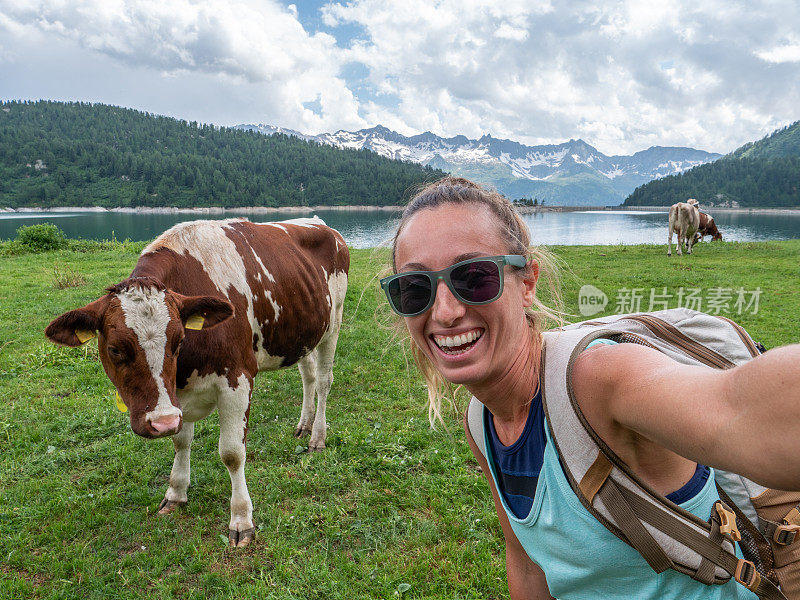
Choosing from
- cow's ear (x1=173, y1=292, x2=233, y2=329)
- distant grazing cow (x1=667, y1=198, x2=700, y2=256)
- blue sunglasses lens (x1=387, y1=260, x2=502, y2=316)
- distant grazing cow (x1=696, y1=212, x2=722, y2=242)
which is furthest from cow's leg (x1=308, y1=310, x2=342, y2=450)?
distant grazing cow (x1=696, y1=212, x2=722, y2=242)

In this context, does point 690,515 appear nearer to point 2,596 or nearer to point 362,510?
point 362,510

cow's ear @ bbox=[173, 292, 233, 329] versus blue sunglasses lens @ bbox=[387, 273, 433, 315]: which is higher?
blue sunglasses lens @ bbox=[387, 273, 433, 315]

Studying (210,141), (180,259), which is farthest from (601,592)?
(210,141)

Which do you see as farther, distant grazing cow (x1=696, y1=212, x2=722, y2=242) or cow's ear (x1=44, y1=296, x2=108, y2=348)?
distant grazing cow (x1=696, y1=212, x2=722, y2=242)

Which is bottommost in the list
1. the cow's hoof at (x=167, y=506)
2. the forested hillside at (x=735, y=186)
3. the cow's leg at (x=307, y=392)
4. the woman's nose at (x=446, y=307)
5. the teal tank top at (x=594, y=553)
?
the cow's hoof at (x=167, y=506)

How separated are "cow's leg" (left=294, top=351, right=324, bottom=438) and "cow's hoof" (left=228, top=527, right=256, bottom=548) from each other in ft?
5.99

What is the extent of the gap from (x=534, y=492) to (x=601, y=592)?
0.38m

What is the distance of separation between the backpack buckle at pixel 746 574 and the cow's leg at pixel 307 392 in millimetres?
5058

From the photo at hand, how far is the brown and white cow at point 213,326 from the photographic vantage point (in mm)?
3109

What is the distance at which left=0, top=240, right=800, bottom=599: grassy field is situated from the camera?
11.7 ft

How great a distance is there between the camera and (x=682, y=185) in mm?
144250

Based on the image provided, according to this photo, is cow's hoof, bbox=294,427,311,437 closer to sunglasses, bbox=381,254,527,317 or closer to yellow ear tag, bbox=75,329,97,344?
yellow ear tag, bbox=75,329,97,344

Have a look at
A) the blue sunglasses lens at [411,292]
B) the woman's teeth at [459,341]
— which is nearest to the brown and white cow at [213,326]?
the blue sunglasses lens at [411,292]

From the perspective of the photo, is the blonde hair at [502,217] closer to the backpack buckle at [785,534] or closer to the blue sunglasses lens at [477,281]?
the blue sunglasses lens at [477,281]
